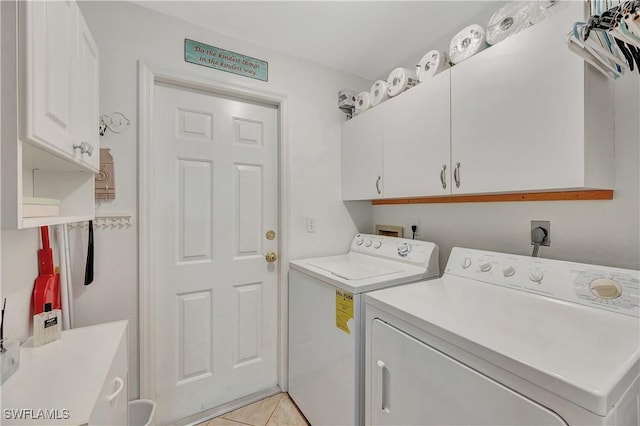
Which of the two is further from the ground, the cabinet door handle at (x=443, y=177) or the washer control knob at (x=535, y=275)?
the cabinet door handle at (x=443, y=177)

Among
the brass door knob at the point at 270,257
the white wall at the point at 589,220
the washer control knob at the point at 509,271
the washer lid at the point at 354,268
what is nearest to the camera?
the white wall at the point at 589,220

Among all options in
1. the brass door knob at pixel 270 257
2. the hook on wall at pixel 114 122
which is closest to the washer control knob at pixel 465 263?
the brass door knob at pixel 270 257

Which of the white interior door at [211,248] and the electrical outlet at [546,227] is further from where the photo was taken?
the white interior door at [211,248]

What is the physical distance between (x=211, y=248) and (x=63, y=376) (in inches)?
38.2

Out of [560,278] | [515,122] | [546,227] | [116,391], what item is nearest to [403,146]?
[515,122]

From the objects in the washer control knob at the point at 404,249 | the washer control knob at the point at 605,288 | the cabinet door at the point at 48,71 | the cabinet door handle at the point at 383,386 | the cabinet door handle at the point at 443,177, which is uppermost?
the cabinet door at the point at 48,71

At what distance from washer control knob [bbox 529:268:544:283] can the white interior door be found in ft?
4.99

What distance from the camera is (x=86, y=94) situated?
42.9 inches

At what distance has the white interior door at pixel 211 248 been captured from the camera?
1635 millimetres

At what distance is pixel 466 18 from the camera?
5.29 ft

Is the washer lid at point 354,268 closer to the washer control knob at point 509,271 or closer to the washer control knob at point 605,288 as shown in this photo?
the washer control knob at point 509,271

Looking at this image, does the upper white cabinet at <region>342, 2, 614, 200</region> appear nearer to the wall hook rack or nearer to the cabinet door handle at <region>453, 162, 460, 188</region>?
the cabinet door handle at <region>453, 162, 460, 188</region>

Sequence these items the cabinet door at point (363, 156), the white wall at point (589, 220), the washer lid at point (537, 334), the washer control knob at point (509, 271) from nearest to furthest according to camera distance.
→ the washer lid at point (537, 334)
the white wall at point (589, 220)
the washer control knob at point (509, 271)
the cabinet door at point (363, 156)

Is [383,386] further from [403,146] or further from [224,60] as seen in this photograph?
[224,60]
